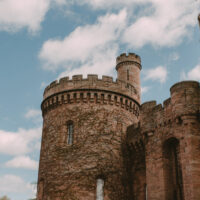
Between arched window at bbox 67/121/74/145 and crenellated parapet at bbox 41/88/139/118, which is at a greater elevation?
crenellated parapet at bbox 41/88/139/118

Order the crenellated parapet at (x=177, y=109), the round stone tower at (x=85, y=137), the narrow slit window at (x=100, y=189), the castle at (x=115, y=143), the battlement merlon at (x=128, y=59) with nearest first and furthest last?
the crenellated parapet at (x=177, y=109)
the castle at (x=115, y=143)
the narrow slit window at (x=100, y=189)
the round stone tower at (x=85, y=137)
the battlement merlon at (x=128, y=59)

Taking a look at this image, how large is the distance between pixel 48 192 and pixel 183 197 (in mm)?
7552

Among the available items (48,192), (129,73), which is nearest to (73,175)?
(48,192)

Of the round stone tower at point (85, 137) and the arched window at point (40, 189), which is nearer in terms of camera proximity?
the round stone tower at point (85, 137)

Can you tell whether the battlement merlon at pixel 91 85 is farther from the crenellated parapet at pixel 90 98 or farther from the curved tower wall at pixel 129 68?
the curved tower wall at pixel 129 68

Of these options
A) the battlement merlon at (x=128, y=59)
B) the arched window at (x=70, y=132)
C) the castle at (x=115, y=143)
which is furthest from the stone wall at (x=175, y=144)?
the battlement merlon at (x=128, y=59)

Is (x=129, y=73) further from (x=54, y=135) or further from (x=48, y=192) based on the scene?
(x=48, y=192)

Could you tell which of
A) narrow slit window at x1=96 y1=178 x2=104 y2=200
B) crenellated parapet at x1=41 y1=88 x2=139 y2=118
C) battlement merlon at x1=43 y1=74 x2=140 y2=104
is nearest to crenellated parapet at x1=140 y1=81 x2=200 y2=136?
crenellated parapet at x1=41 y1=88 x2=139 y2=118

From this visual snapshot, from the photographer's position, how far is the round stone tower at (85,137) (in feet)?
58.2

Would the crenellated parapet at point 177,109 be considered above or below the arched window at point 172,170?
above

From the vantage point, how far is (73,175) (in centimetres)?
1780

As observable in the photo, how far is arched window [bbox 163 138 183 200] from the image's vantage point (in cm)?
1529

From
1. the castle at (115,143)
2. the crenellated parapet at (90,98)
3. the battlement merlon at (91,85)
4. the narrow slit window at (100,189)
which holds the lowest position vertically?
the narrow slit window at (100,189)

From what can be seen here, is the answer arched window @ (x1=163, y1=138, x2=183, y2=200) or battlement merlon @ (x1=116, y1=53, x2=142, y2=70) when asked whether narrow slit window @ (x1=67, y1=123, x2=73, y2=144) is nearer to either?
arched window @ (x1=163, y1=138, x2=183, y2=200)
